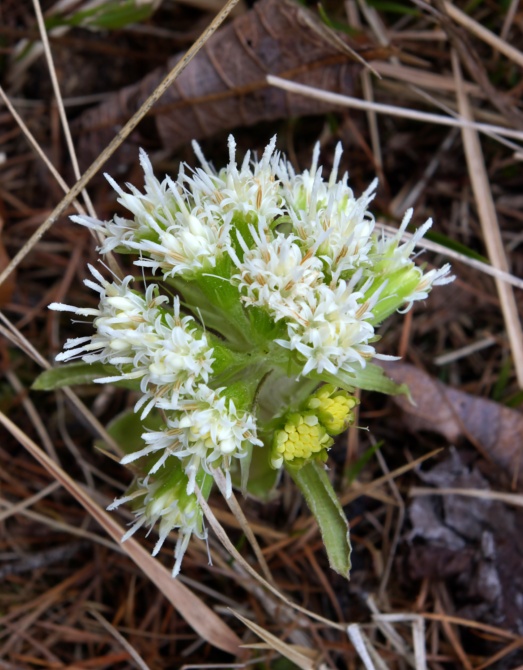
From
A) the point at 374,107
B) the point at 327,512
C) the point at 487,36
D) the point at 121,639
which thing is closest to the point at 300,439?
the point at 327,512

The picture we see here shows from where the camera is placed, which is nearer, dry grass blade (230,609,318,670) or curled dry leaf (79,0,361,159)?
dry grass blade (230,609,318,670)

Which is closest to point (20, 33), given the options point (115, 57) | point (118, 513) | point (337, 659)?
point (115, 57)

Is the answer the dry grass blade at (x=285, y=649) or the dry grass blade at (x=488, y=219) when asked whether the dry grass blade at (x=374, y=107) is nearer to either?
the dry grass blade at (x=488, y=219)

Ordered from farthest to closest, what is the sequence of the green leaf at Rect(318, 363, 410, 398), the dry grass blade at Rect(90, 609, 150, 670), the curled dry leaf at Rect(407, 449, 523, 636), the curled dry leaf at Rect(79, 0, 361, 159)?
1. the curled dry leaf at Rect(79, 0, 361, 159)
2. the curled dry leaf at Rect(407, 449, 523, 636)
3. the dry grass blade at Rect(90, 609, 150, 670)
4. the green leaf at Rect(318, 363, 410, 398)

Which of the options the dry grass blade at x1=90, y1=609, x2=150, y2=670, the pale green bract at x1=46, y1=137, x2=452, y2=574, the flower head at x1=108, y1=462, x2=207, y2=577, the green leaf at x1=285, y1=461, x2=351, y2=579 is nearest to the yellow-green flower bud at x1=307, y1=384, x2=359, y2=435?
the pale green bract at x1=46, y1=137, x2=452, y2=574

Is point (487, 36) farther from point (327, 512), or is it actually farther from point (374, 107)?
point (327, 512)

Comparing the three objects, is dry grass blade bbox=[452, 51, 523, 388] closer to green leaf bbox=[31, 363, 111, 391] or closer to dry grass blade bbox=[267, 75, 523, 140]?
dry grass blade bbox=[267, 75, 523, 140]
